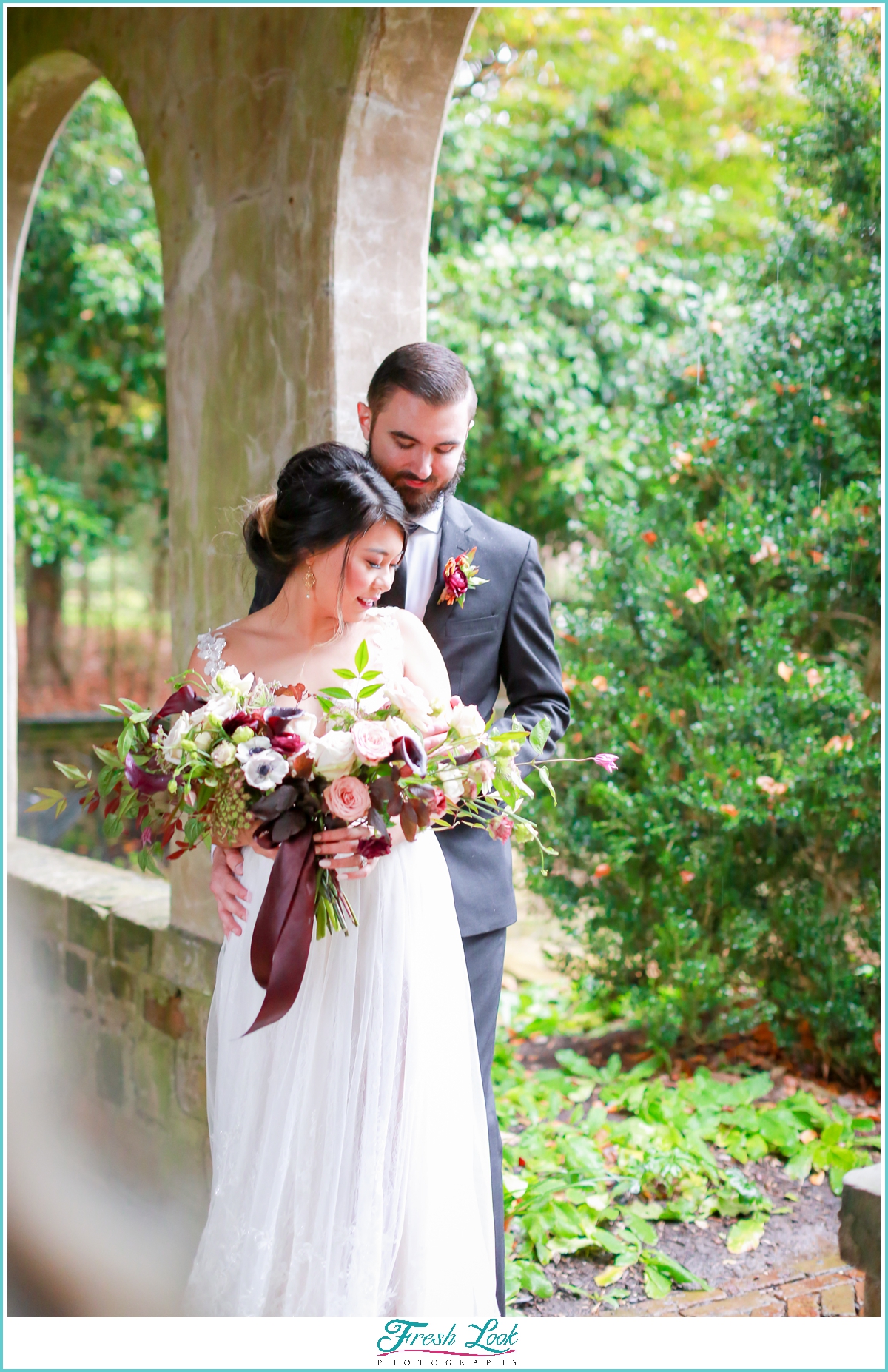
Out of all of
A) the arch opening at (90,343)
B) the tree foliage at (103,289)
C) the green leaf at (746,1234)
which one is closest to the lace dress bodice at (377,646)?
the green leaf at (746,1234)

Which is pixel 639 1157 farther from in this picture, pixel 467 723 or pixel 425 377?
pixel 425 377

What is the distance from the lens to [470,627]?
201 centimetres

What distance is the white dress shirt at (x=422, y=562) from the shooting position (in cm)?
202

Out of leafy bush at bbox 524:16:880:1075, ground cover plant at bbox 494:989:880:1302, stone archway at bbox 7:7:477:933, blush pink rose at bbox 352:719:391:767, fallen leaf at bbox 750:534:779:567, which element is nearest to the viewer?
blush pink rose at bbox 352:719:391:767

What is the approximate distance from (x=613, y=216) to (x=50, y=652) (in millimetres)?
7501

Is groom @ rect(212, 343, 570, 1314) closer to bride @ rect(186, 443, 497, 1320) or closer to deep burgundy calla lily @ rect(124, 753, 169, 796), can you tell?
bride @ rect(186, 443, 497, 1320)

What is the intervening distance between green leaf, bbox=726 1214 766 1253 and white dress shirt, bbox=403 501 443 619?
5.93ft

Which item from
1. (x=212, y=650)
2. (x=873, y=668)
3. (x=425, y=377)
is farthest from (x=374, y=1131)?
(x=873, y=668)

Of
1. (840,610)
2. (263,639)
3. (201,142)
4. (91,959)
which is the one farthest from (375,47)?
(91,959)

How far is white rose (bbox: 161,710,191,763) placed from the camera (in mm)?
1602

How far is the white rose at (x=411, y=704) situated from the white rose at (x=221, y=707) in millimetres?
234

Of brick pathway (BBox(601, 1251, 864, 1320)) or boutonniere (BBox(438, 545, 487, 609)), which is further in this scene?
brick pathway (BBox(601, 1251, 864, 1320))

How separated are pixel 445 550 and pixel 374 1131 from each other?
1022 millimetres

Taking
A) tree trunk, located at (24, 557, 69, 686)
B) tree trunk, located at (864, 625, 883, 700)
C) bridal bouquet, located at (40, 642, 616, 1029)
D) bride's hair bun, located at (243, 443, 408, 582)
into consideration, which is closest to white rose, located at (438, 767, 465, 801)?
bridal bouquet, located at (40, 642, 616, 1029)
